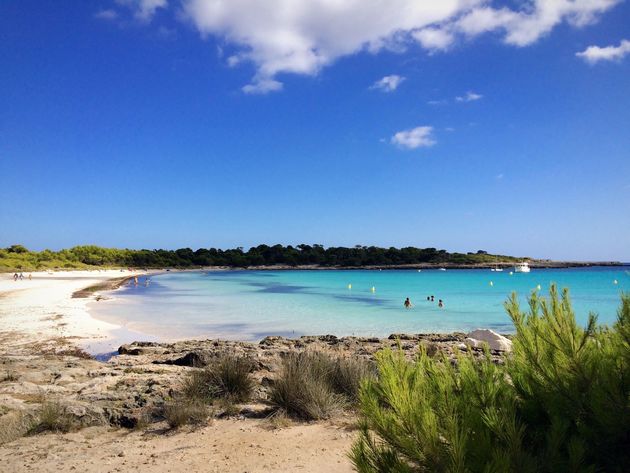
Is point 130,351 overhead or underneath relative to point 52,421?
underneath

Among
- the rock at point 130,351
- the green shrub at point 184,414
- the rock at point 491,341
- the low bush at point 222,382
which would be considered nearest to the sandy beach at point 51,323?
the rock at point 130,351

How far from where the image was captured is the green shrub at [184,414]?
6.39 metres

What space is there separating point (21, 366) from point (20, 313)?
15.6 meters

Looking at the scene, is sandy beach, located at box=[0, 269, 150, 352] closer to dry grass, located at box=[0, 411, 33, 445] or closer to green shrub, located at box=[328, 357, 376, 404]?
dry grass, located at box=[0, 411, 33, 445]

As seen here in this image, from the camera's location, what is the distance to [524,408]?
2.91 meters

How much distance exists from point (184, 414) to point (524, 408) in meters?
4.95

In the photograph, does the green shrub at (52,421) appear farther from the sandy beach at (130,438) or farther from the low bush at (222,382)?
the low bush at (222,382)

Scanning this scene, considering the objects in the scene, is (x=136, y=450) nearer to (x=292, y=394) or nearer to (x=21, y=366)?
(x=292, y=394)

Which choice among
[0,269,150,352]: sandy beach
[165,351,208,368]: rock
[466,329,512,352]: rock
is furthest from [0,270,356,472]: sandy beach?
[466,329,512,352]: rock

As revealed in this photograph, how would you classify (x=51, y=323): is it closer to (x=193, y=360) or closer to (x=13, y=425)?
(x=193, y=360)

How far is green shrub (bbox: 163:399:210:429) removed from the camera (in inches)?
252

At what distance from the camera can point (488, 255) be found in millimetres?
176000

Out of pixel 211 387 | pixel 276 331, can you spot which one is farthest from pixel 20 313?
pixel 211 387

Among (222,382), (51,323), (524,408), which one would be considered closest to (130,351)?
(222,382)
